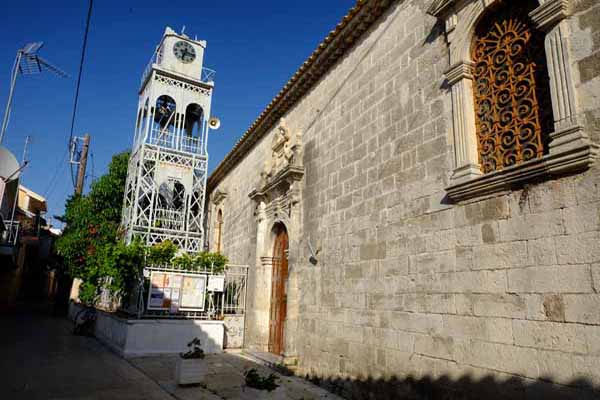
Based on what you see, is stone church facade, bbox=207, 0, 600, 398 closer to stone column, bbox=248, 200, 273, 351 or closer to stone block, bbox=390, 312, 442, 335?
stone block, bbox=390, 312, 442, 335

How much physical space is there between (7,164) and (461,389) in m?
10.8

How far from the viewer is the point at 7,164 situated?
10.1m

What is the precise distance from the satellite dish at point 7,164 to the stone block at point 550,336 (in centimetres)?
1078

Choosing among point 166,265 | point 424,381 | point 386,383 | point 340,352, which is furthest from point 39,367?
point 424,381

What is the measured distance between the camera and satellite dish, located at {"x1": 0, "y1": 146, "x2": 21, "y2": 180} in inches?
386

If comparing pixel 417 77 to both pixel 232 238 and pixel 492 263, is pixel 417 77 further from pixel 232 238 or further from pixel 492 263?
pixel 232 238

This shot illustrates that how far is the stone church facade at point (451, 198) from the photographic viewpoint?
3172 millimetres

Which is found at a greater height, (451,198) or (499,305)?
(451,198)

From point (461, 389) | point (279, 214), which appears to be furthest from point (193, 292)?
point (461, 389)

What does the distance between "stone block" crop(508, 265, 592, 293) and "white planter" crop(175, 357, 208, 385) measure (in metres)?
4.30

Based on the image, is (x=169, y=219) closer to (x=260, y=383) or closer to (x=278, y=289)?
(x=278, y=289)

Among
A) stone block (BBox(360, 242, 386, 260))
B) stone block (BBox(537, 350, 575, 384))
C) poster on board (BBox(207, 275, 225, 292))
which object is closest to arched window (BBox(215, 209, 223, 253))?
poster on board (BBox(207, 275, 225, 292))

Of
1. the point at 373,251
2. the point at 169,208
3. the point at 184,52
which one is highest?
the point at 184,52

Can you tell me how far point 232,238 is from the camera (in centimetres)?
1252
